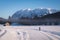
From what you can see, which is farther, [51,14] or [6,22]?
[51,14]

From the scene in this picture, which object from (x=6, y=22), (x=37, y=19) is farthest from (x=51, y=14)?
(x=6, y=22)

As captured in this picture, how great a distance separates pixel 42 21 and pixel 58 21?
8.11 m

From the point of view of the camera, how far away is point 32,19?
264ft

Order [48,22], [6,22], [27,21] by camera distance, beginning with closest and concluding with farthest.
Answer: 1. [6,22]
2. [27,21]
3. [48,22]

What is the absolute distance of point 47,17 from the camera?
85438 mm

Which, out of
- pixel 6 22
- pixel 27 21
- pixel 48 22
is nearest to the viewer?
pixel 6 22

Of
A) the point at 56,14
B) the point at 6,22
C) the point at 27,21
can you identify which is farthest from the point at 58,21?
the point at 6,22

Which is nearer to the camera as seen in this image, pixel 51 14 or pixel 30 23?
pixel 30 23

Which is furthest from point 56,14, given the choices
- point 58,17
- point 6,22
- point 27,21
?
point 6,22

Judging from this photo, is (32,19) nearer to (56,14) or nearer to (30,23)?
(30,23)

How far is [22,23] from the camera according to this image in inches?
3164

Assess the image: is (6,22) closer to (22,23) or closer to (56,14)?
(22,23)

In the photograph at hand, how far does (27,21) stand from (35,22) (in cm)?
493

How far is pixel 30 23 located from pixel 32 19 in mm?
2147
